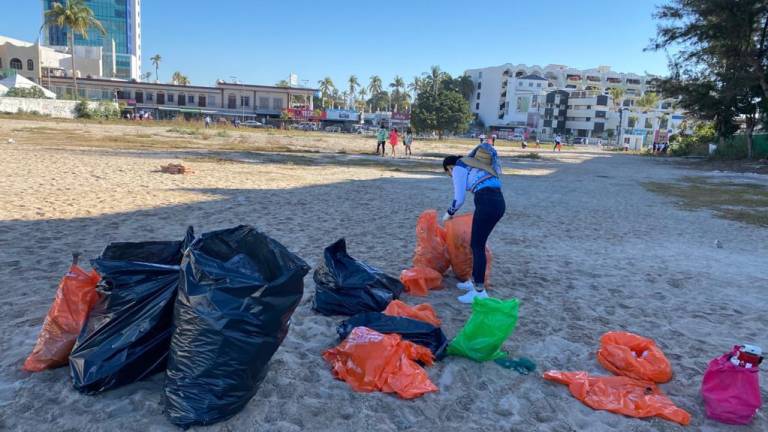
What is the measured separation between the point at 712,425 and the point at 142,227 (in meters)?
6.49

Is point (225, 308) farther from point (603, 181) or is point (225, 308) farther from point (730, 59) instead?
point (730, 59)

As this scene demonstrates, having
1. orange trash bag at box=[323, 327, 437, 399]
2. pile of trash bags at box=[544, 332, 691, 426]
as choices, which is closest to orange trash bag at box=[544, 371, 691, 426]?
pile of trash bags at box=[544, 332, 691, 426]

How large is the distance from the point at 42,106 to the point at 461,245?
52.8m

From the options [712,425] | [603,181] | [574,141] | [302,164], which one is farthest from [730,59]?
[574,141]

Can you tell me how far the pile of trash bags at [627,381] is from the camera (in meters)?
2.91

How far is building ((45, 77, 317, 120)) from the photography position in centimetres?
6988

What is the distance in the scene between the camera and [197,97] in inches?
2830

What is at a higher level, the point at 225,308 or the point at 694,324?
the point at 225,308

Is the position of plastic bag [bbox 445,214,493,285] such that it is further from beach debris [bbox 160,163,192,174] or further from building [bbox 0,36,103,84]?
building [bbox 0,36,103,84]

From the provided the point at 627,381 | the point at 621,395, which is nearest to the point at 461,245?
the point at 627,381

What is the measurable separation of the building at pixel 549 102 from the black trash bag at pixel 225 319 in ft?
264

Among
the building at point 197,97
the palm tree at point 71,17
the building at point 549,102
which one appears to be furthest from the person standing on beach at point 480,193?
the building at point 549,102

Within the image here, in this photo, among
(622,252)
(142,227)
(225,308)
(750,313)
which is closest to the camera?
(225,308)

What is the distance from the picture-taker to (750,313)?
15.8 ft
